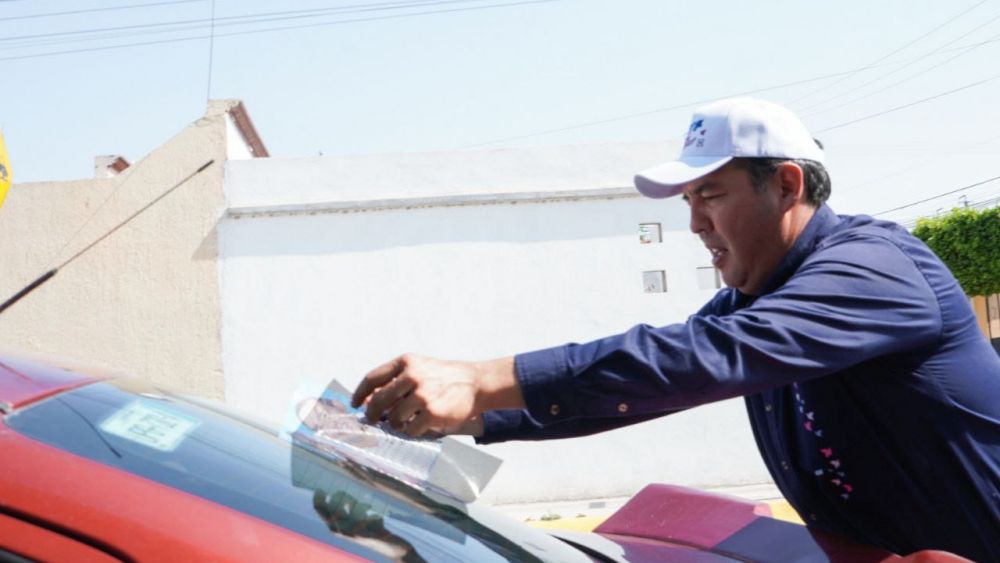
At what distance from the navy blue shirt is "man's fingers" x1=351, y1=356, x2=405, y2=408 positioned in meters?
0.18

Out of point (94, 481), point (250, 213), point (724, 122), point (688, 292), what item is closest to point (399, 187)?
point (250, 213)

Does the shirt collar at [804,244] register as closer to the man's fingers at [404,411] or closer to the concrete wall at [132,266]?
the man's fingers at [404,411]

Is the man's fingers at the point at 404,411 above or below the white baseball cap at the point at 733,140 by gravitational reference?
below

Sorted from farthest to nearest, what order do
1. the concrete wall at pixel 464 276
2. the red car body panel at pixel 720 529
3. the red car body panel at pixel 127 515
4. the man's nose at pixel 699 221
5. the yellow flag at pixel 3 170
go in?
the concrete wall at pixel 464 276, the yellow flag at pixel 3 170, the man's nose at pixel 699 221, the red car body panel at pixel 720 529, the red car body panel at pixel 127 515

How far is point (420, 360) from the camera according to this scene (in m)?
1.55

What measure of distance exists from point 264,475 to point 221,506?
28 centimetres

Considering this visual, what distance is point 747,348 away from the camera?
1.65 m

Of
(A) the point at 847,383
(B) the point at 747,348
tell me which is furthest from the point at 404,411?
(A) the point at 847,383

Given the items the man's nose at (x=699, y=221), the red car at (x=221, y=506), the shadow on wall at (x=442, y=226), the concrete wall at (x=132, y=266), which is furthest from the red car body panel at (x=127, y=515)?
the concrete wall at (x=132, y=266)

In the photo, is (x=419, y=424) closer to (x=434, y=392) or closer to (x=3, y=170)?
(x=434, y=392)

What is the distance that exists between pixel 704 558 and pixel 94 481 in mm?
1157

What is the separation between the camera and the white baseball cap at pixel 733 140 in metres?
2.03

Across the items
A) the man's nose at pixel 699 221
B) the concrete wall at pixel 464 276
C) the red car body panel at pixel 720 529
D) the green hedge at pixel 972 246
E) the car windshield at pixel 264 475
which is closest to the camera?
the car windshield at pixel 264 475

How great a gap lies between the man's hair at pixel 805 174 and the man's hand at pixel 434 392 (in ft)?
2.32
